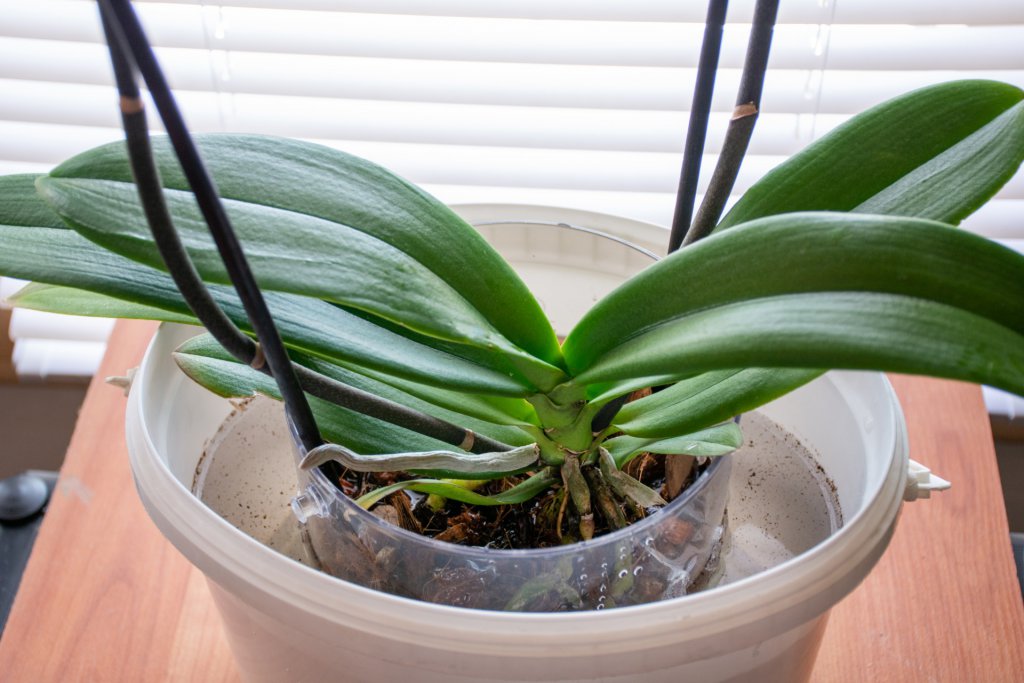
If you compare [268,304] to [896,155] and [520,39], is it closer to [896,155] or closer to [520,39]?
[896,155]

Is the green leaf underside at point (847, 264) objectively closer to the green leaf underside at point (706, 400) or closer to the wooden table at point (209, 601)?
the green leaf underside at point (706, 400)

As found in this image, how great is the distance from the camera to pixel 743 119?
1.30 ft

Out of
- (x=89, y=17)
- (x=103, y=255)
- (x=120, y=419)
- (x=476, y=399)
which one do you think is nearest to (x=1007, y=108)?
(x=476, y=399)

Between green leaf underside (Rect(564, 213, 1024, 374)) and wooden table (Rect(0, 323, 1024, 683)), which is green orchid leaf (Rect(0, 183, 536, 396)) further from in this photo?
wooden table (Rect(0, 323, 1024, 683))

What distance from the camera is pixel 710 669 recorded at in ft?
1.35

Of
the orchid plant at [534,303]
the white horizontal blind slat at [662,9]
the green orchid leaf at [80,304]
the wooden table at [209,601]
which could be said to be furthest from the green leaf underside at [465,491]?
the white horizontal blind slat at [662,9]

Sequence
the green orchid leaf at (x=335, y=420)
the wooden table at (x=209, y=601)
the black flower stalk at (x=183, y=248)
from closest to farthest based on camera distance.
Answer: the black flower stalk at (x=183, y=248) < the green orchid leaf at (x=335, y=420) < the wooden table at (x=209, y=601)

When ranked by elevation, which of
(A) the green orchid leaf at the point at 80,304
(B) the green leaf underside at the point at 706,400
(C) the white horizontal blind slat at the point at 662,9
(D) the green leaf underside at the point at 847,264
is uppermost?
(C) the white horizontal blind slat at the point at 662,9

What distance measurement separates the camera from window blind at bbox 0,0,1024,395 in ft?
2.96

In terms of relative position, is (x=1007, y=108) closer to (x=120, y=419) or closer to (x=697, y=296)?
(x=697, y=296)

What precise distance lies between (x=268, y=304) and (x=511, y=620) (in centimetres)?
16

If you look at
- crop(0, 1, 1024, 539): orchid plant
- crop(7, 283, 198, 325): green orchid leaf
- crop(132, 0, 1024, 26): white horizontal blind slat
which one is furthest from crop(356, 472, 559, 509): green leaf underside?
crop(132, 0, 1024, 26): white horizontal blind slat

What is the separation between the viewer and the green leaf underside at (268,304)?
1.28ft

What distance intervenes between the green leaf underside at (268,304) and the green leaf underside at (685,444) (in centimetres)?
8
